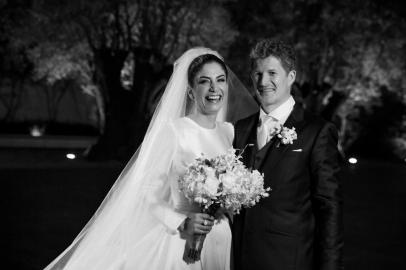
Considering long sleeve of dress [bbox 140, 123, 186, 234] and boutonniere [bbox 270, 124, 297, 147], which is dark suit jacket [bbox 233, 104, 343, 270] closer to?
boutonniere [bbox 270, 124, 297, 147]

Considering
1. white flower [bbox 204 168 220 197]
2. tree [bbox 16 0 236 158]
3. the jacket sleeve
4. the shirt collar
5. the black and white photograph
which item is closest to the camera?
the jacket sleeve

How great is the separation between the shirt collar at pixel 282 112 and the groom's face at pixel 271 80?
30 millimetres

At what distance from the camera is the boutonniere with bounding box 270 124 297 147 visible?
3.13 m

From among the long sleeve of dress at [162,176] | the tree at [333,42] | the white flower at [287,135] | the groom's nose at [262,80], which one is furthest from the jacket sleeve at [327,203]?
the tree at [333,42]

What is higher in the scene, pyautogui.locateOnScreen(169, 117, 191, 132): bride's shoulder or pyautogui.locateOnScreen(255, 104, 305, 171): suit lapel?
pyautogui.locateOnScreen(169, 117, 191, 132): bride's shoulder

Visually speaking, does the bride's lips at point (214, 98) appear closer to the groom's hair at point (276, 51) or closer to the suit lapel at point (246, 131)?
the suit lapel at point (246, 131)

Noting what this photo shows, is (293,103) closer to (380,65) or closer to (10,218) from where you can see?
(10,218)

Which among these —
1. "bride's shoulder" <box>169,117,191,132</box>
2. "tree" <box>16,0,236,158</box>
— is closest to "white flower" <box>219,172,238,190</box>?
"bride's shoulder" <box>169,117,191,132</box>

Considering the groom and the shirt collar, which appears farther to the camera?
the shirt collar

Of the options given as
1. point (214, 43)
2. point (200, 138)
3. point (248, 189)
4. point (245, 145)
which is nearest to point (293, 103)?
point (245, 145)

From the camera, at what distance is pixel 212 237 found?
13.7 ft

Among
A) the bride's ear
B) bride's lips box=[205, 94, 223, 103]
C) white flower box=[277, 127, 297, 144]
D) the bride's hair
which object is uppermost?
the bride's hair

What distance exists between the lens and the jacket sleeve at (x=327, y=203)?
10.0 ft

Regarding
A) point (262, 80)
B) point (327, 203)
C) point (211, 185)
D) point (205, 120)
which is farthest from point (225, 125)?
point (327, 203)
